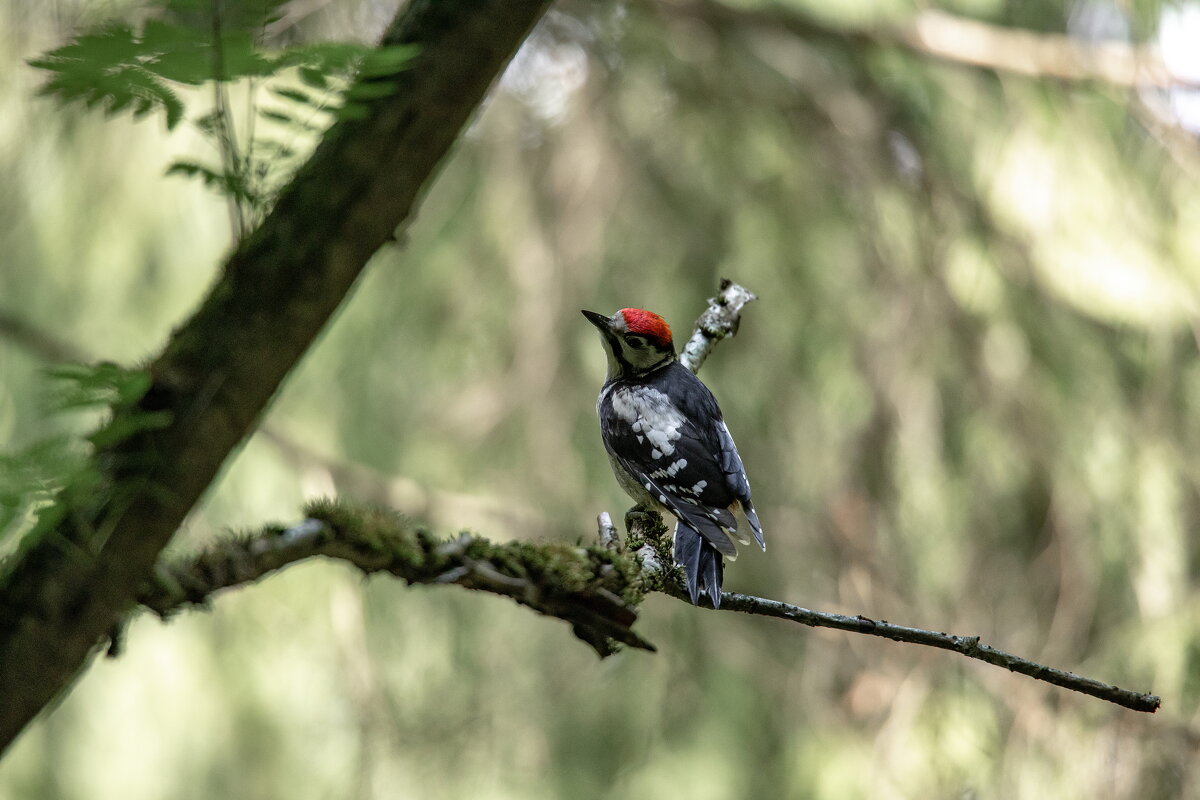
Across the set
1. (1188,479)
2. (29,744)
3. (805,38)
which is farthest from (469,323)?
(1188,479)

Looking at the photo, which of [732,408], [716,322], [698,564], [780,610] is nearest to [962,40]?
[732,408]

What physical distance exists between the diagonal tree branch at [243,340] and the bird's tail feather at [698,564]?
2.71 feet

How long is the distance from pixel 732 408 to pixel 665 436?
120 cm

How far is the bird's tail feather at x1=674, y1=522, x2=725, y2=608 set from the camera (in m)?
1.73

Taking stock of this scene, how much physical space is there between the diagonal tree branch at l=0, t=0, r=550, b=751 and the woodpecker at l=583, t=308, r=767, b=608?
44.3 inches

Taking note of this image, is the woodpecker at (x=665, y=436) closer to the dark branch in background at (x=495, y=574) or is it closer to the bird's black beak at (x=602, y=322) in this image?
the bird's black beak at (x=602, y=322)

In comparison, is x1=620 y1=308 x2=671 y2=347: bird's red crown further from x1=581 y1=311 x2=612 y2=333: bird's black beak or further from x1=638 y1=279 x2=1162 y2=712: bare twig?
x1=638 y1=279 x2=1162 y2=712: bare twig

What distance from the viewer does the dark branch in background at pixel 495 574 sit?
1062 mm

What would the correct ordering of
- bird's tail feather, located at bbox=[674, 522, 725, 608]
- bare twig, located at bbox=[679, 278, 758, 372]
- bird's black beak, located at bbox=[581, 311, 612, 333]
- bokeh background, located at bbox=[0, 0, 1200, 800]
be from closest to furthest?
bird's tail feather, located at bbox=[674, 522, 725, 608]
bare twig, located at bbox=[679, 278, 758, 372]
bird's black beak, located at bbox=[581, 311, 612, 333]
bokeh background, located at bbox=[0, 0, 1200, 800]

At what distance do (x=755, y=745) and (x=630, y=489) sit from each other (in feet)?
6.07

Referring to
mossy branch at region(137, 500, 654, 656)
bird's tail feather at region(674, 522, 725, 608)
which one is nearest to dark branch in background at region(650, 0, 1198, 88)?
bird's tail feather at region(674, 522, 725, 608)

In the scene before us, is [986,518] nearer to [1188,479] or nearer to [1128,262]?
[1188,479]

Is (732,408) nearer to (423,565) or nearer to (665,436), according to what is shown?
(665,436)

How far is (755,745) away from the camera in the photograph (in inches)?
158
